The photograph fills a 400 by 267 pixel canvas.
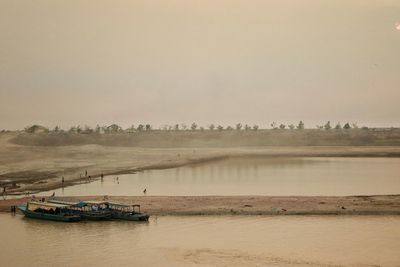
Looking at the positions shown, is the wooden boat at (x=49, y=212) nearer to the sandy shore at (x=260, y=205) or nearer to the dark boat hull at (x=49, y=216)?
the dark boat hull at (x=49, y=216)

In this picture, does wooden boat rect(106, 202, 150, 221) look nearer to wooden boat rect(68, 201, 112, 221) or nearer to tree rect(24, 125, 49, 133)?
wooden boat rect(68, 201, 112, 221)

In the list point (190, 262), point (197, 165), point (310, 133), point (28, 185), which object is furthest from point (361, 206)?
point (310, 133)

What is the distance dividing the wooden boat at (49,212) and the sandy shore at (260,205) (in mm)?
3057

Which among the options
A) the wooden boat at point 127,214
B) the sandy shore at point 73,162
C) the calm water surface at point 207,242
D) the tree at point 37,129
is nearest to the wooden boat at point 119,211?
the wooden boat at point 127,214

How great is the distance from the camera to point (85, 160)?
73.8 meters

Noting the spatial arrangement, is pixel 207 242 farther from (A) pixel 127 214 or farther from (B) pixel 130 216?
(A) pixel 127 214

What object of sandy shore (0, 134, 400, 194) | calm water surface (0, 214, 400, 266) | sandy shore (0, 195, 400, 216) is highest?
sandy shore (0, 134, 400, 194)

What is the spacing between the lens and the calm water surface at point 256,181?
145ft

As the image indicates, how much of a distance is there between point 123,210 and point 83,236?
4.80 m

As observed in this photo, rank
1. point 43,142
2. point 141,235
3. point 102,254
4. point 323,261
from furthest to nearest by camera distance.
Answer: point 43,142 < point 141,235 < point 102,254 < point 323,261

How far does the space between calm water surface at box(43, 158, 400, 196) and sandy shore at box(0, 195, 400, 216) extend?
3.55m

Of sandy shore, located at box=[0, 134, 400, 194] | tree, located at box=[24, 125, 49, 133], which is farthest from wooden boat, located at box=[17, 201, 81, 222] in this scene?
tree, located at box=[24, 125, 49, 133]

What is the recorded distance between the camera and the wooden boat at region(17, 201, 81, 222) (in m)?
33.3

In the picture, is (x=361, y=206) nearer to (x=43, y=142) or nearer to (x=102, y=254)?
(x=102, y=254)
